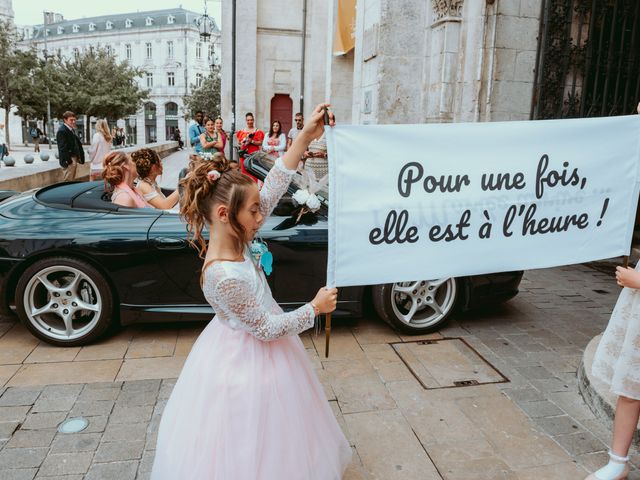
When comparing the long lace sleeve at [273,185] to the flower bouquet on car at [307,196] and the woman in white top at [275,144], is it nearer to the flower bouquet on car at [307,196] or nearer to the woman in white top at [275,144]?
the flower bouquet on car at [307,196]

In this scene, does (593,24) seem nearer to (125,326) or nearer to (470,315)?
(470,315)

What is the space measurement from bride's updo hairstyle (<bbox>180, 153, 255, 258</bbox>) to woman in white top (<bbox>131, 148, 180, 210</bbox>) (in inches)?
110

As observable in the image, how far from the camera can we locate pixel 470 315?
5.02m

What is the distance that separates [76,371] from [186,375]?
6.42 feet

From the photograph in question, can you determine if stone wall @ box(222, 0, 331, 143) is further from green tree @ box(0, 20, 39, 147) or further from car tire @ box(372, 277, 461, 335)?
green tree @ box(0, 20, 39, 147)

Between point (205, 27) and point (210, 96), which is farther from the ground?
point (205, 27)

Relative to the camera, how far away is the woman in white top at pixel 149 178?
481 cm

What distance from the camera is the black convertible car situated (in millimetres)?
4012

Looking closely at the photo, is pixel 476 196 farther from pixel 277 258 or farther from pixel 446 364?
pixel 277 258

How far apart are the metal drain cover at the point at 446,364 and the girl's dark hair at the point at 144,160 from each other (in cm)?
269

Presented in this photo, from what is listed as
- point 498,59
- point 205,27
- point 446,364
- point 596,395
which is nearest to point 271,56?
point 205,27

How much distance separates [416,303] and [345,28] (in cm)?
878

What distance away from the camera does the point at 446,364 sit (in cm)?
398

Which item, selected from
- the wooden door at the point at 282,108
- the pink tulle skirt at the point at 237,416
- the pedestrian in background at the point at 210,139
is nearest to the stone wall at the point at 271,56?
the wooden door at the point at 282,108
